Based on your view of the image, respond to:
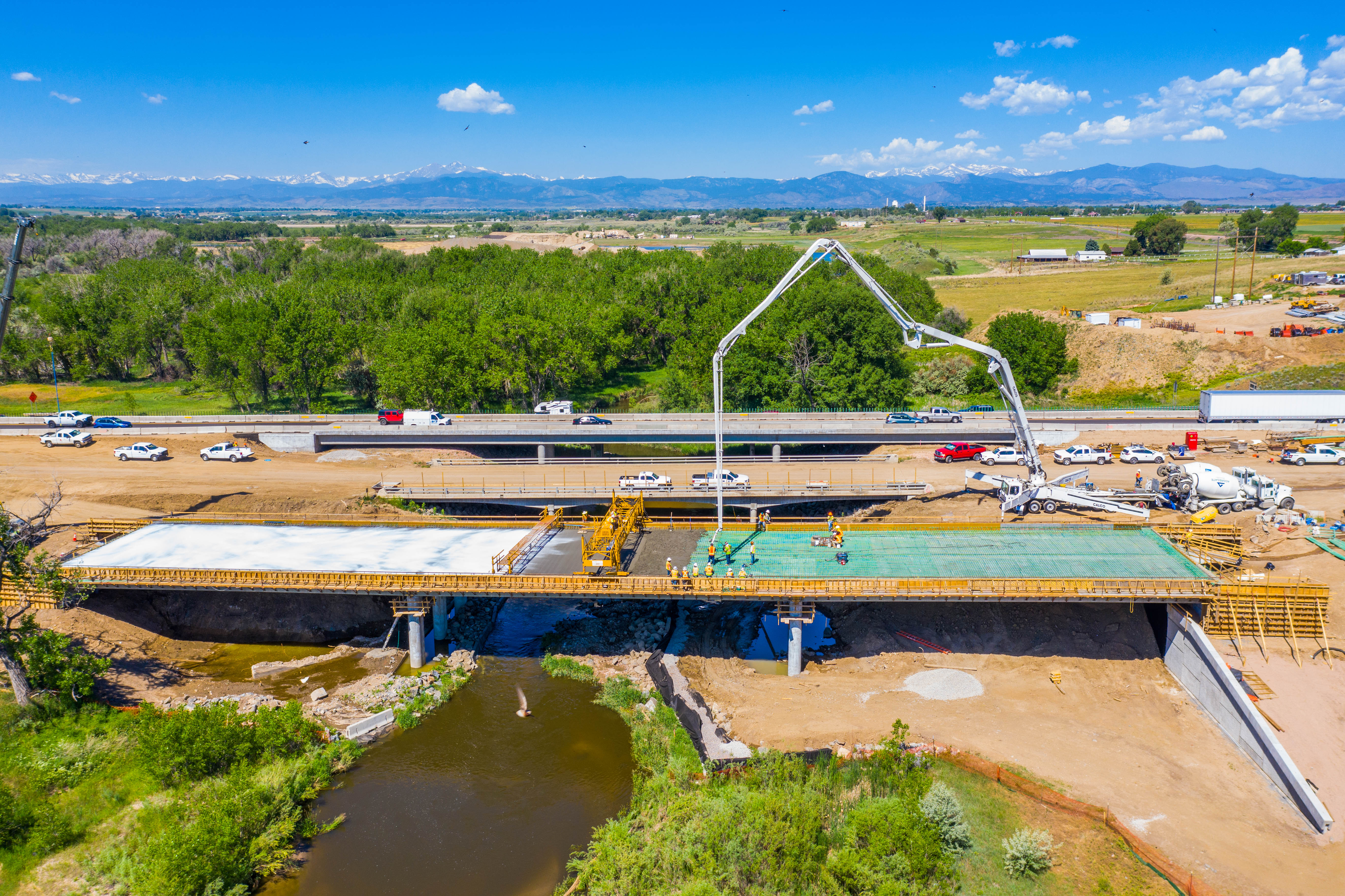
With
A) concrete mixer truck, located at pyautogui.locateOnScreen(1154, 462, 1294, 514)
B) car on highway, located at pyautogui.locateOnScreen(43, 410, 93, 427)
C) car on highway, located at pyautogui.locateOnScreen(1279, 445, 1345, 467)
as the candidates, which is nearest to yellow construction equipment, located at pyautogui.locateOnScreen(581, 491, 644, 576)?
concrete mixer truck, located at pyautogui.locateOnScreen(1154, 462, 1294, 514)

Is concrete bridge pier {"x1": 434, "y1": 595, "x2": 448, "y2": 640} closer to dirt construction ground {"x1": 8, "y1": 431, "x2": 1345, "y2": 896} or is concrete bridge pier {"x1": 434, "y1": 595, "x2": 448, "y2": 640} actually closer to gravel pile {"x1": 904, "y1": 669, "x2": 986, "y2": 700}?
dirt construction ground {"x1": 8, "y1": 431, "x2": 1345, "y2": 896}

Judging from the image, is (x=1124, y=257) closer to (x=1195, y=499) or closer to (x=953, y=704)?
(x=1195, y=499)

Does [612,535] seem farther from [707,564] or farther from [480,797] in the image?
[480,797]

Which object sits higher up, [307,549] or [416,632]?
[307,549]

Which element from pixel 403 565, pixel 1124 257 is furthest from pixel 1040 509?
pixel 1124 257

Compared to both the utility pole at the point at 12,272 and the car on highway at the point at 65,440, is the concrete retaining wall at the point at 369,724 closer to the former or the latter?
the utility pole at the point at 12,272

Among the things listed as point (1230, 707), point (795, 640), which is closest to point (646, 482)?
point (795, 640)
